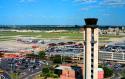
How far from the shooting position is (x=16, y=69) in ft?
167

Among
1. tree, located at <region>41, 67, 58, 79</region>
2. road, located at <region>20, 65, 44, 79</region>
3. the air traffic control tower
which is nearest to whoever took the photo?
the air traffic control tower

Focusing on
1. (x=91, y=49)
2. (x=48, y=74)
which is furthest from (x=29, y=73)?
(x=91, y=49)

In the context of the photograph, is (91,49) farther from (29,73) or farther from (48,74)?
(29,73)

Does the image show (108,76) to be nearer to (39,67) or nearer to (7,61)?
(39,67)

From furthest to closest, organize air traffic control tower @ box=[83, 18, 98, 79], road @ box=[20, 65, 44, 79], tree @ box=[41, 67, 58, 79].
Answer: road @ box=[20, 65, 44, 79] < tree @ box=[41, 67, 58, 79] < air traffic control tower @ box=[83, 18, 98, 79]

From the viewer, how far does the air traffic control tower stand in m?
28.2

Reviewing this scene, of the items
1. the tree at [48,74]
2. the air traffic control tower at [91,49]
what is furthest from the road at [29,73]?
the air traffic control tower at [91,49]

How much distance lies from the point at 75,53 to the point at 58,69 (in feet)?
71.3

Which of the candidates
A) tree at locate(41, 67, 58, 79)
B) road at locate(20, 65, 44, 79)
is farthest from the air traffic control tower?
road at locate(20, 65, 44, 79)

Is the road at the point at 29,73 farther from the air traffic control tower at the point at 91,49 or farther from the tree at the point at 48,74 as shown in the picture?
the air traffic control tower at the point at 91,49

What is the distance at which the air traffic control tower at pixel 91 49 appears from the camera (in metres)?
28.2

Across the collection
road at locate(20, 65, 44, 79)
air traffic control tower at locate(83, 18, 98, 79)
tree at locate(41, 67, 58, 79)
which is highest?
air traffic control tower at locate(83, 18, 98, 79)

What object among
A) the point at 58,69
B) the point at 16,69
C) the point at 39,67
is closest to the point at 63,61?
the point at 39,67

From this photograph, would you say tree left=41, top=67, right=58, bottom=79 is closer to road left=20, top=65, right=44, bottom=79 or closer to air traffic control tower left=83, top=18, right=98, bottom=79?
road left=20, top=65, right=44, bottom=79
